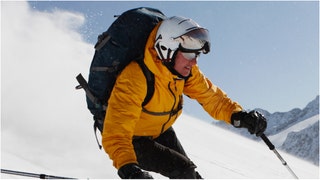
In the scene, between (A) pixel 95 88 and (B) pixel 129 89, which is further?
(A) pixel 95 88

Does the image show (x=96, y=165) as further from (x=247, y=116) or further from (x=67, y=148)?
(x=247, y=116)

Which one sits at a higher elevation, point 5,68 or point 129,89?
point 5,68

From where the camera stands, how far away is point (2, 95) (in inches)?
552

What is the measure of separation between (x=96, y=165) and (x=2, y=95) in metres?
7.24

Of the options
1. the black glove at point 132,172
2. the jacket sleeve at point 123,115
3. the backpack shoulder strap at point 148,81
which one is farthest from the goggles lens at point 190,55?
the black glove at point 132,172

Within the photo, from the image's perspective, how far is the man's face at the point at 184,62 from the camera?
430 cm

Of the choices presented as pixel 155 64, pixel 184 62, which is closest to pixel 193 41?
pixel 184 62

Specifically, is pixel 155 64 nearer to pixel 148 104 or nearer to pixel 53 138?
pixel 148 104

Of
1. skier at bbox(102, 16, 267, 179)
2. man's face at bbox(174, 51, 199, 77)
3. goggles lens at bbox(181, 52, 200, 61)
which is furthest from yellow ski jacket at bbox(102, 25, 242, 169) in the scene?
goggles lens at bbox(181, 52, 200, 61)

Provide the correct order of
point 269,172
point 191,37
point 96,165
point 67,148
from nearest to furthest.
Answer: point 191,37 < point 96,165 < point 67,148 < point 269,172

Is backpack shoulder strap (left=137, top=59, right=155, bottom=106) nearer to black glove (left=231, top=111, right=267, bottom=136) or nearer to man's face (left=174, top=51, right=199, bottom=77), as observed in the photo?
man's face (left=174, top=51, right=199, bottom=77)

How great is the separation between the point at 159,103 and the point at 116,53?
691 millimetres

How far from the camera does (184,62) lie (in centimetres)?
432

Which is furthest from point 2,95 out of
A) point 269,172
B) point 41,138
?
point 269,172
